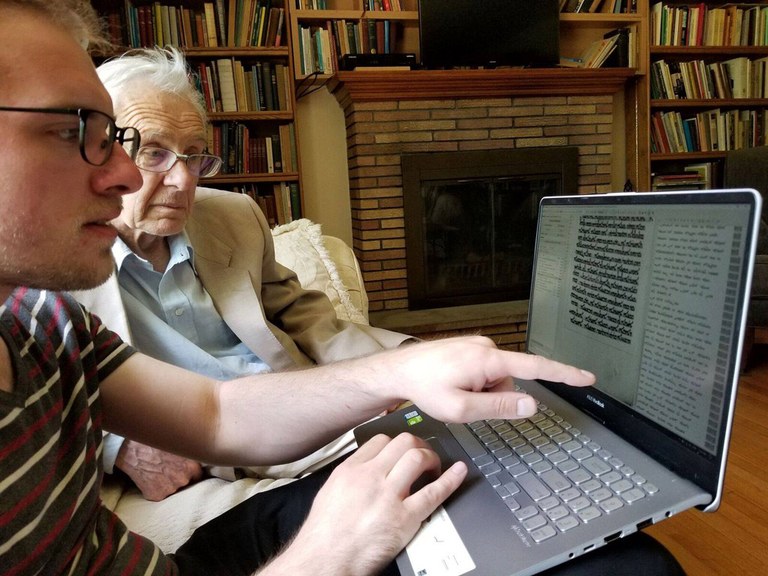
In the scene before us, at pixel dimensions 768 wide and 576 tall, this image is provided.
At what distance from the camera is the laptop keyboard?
447 mm

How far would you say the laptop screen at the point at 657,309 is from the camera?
0.44m

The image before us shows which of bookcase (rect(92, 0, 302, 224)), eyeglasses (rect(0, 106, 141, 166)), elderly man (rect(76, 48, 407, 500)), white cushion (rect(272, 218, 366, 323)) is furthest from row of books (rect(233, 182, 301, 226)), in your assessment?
eyeglasses (rect(0, 106, 141, 166))

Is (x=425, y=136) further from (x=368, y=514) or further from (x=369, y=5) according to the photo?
(x=368, y=514)

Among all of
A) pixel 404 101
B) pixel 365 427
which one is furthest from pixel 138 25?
pixel 365 427

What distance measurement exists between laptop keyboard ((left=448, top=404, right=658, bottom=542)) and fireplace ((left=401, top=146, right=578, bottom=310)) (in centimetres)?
244

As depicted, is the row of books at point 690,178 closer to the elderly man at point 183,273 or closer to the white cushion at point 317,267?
the white cushion at point 317,267

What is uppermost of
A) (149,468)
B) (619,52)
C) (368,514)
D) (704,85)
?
(619,52)

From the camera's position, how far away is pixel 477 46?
293 cm

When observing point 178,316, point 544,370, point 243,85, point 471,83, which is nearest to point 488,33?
point 471,83

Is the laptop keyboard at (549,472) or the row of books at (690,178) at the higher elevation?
the row of books at (690,178)

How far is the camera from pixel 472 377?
548 mm

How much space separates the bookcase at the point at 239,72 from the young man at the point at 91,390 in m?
2.32

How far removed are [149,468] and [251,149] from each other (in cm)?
227

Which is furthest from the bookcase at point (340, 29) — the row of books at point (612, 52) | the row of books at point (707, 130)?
the row of books at point (707, 130)
